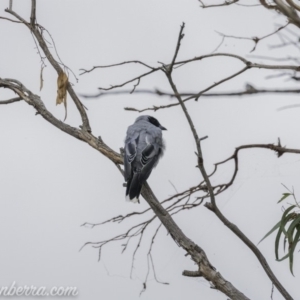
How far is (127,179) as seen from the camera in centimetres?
384

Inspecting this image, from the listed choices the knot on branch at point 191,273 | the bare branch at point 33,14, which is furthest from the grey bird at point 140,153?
the knot on branch at point 191,273

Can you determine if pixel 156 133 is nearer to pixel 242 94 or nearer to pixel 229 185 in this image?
pixel 229 185

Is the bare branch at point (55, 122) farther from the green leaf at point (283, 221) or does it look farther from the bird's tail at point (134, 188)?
the green leaf at point (283, 221)

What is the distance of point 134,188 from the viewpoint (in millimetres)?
3787

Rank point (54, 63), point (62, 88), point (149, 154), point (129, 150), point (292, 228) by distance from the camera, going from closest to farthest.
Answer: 1. point (292, 228)
2. point (62, 88)
3. point (54, 63)
4. point (129, 150)
5. point (149, 154)

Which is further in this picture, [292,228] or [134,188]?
[134,188]

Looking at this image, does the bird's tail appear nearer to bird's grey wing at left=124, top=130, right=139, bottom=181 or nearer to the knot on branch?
bird's grey wing at left=124, top=130, right=139, bottom=181

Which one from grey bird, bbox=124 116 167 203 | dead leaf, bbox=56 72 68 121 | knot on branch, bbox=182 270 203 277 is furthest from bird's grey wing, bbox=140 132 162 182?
knot on branch, bbox=182 270 203 277

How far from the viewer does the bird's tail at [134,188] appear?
12.4ft

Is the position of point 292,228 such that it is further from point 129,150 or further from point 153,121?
point 153,121

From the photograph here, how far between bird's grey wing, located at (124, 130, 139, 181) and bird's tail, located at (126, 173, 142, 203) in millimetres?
37

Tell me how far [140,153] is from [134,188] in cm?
32

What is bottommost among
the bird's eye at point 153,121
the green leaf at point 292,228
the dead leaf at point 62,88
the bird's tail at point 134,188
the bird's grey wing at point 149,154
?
the green leaf at point 292,228

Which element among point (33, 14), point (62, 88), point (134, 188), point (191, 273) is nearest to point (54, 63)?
point (62, 88)
